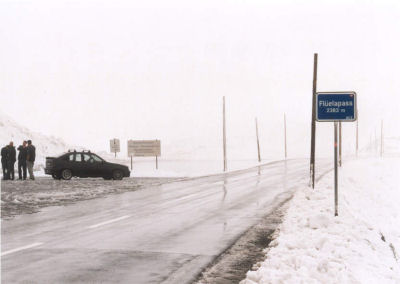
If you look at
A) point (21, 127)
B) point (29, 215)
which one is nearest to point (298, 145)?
point (21, 127)

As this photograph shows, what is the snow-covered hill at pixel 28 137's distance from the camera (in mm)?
49469

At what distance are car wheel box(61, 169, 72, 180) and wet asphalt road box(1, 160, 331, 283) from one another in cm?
1068

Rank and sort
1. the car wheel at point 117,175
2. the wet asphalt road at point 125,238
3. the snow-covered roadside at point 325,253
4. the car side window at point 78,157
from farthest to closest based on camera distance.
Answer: the car wheel at point 117,175 < the car side window at point 78,157 < the wet asphalt road at point 125,238 < the snow-covered roadside at point 325,253

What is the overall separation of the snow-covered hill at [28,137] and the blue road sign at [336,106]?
4038cm

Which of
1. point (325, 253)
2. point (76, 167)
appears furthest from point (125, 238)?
point (76, 167)

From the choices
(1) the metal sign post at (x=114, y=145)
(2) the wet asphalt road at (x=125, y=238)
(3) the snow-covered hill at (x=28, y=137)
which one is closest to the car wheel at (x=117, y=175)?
(2) the wet asphalt road at (x=125, y=238)

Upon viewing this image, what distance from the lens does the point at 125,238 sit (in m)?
8.90

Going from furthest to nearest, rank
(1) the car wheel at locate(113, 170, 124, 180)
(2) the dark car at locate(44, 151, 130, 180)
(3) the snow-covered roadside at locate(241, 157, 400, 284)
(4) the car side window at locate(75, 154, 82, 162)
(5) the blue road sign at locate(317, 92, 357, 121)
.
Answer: (1) the car wheel at locate(113, 170, 124, 180), (4) the car side window at locate(75, 154, 82, 162), (2) the dark car at locate(44, 151, 130, 180), (5) the blue road sign at locate(317, 92, 357, 121), (3) the snow-covered roadside at locate(241, 157, 400, 284)

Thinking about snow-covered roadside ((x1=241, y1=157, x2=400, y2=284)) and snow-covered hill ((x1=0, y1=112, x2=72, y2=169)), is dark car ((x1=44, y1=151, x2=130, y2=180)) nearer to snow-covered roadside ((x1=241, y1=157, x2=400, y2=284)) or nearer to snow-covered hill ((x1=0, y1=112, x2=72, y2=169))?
snow-covered roadside ((x1=241, y1=157, x2=400, y2=284))

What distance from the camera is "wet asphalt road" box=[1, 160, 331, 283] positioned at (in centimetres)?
636

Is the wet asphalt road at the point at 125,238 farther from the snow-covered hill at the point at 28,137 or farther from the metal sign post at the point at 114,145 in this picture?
the snow-covered hill at the point at 28,137

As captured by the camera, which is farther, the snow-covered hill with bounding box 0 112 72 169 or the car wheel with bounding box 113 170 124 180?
the snow-covered hill with bounding box 0 112 72 169

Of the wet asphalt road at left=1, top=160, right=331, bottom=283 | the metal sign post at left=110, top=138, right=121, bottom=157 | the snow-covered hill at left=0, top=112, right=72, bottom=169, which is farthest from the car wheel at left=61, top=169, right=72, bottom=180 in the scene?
the snow-covered hill at left=0, top=112, right=72, bottom=169

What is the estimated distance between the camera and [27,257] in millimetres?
7176
